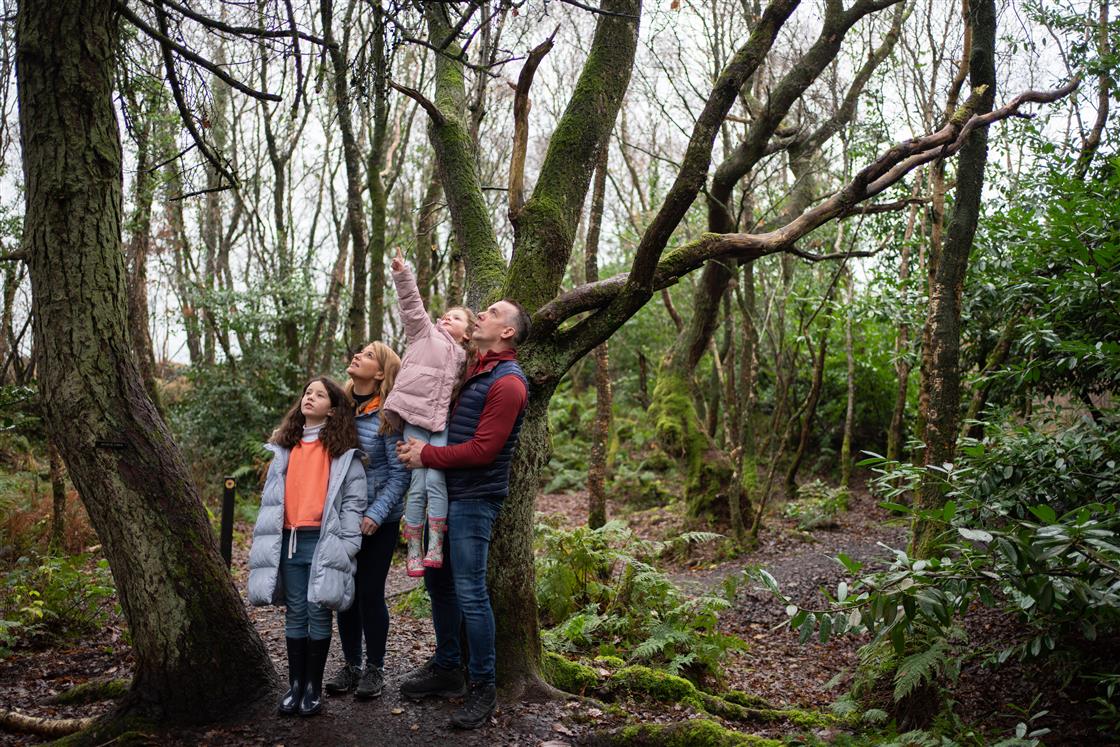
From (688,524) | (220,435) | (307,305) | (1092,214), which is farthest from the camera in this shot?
(307,305)

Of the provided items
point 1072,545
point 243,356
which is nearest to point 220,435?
point 243,356

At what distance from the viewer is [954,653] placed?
510 cm

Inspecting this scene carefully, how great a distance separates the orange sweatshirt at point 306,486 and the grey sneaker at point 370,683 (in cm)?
94

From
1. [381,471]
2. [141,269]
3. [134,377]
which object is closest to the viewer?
[134,377]

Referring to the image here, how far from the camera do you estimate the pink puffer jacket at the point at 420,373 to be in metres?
4.22

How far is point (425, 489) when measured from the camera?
13.7 ft

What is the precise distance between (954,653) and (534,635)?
2796 millimetres

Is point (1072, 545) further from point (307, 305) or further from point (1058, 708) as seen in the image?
point (307, 305)

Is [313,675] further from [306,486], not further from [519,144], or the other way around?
[519,144]

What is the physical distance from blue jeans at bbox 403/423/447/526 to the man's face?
1.81ft

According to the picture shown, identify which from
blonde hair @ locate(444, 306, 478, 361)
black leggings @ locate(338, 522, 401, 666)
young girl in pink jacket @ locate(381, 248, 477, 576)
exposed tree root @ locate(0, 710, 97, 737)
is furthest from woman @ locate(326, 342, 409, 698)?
exposed tree root @ locate(0, 710, 97, 737)

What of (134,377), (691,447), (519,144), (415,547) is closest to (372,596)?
(415,547)

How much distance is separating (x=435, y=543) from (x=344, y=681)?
107 cm

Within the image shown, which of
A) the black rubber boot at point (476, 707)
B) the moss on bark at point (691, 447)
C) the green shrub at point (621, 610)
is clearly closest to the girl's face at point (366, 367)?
the black rubber boot at point (476, 707)
